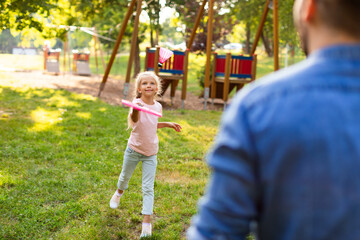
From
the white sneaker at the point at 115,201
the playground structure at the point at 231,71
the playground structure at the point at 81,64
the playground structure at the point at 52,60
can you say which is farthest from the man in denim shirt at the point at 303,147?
the playground structure at the point at 81,64

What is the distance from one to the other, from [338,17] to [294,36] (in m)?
16.6

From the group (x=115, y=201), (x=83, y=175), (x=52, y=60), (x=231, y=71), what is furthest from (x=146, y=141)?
(x=52, y=60)

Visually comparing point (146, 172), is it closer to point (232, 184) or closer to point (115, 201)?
point (115, 201)

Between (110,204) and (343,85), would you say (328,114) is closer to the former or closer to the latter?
(343,85)

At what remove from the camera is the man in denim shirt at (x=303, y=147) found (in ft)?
3.06

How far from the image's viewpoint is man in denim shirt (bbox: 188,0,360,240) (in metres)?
0.93

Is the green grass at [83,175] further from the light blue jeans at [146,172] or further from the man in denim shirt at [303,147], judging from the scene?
the man in denim shirt at [303,147]

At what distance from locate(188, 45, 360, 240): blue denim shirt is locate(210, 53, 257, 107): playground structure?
11.3m

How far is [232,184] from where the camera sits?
0.98 metres

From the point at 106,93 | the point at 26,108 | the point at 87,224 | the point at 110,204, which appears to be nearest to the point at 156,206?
the point at 110,204

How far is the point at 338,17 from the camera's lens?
97 centimetres

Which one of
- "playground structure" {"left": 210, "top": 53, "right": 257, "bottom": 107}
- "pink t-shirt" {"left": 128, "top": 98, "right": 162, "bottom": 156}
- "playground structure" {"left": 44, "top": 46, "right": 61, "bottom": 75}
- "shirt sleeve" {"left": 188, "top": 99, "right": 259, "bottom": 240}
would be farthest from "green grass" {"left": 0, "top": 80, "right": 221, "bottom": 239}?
"playground structure" {"left": 44, "top": 46, "right": 61, "bottom": 75}

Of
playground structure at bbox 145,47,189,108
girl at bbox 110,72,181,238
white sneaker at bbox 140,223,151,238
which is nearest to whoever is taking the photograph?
white sneaker at bbox 140,223,151,238

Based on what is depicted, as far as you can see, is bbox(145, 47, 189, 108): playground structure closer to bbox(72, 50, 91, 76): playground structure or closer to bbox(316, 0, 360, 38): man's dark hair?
bbox(72, 50, 91, 76): playground structure
